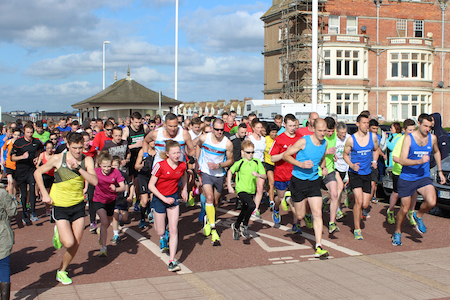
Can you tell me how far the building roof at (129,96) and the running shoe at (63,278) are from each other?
2902 cm

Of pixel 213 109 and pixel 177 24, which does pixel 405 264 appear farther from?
pixel 213 109

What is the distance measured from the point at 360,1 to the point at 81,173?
131 ft

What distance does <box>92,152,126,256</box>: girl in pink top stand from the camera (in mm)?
7539

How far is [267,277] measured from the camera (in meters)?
6.37

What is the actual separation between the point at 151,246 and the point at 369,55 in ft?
122

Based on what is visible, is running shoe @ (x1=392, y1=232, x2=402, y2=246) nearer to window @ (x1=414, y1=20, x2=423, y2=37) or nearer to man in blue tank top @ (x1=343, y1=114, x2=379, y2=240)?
man in blue tank top @ (x1=343, y1=114, x2=379, y2=240)

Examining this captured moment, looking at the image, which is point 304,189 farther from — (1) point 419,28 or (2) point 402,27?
(1) point 419,28

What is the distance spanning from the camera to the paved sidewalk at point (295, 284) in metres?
5.68

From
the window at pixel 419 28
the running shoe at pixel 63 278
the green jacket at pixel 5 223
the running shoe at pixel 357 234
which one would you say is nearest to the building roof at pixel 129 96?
the window at pixel 419 28

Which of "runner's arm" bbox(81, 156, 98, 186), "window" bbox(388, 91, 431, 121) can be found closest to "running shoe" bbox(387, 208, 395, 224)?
"runner's arm" bbox(81, 156, 98, 186)

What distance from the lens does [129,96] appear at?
37.4m

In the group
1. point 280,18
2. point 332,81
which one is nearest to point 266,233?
point 332,81

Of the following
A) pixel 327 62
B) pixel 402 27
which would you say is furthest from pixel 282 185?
pixel 402 27

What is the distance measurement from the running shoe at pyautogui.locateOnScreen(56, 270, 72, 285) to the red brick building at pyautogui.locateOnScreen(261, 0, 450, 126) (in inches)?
1382
